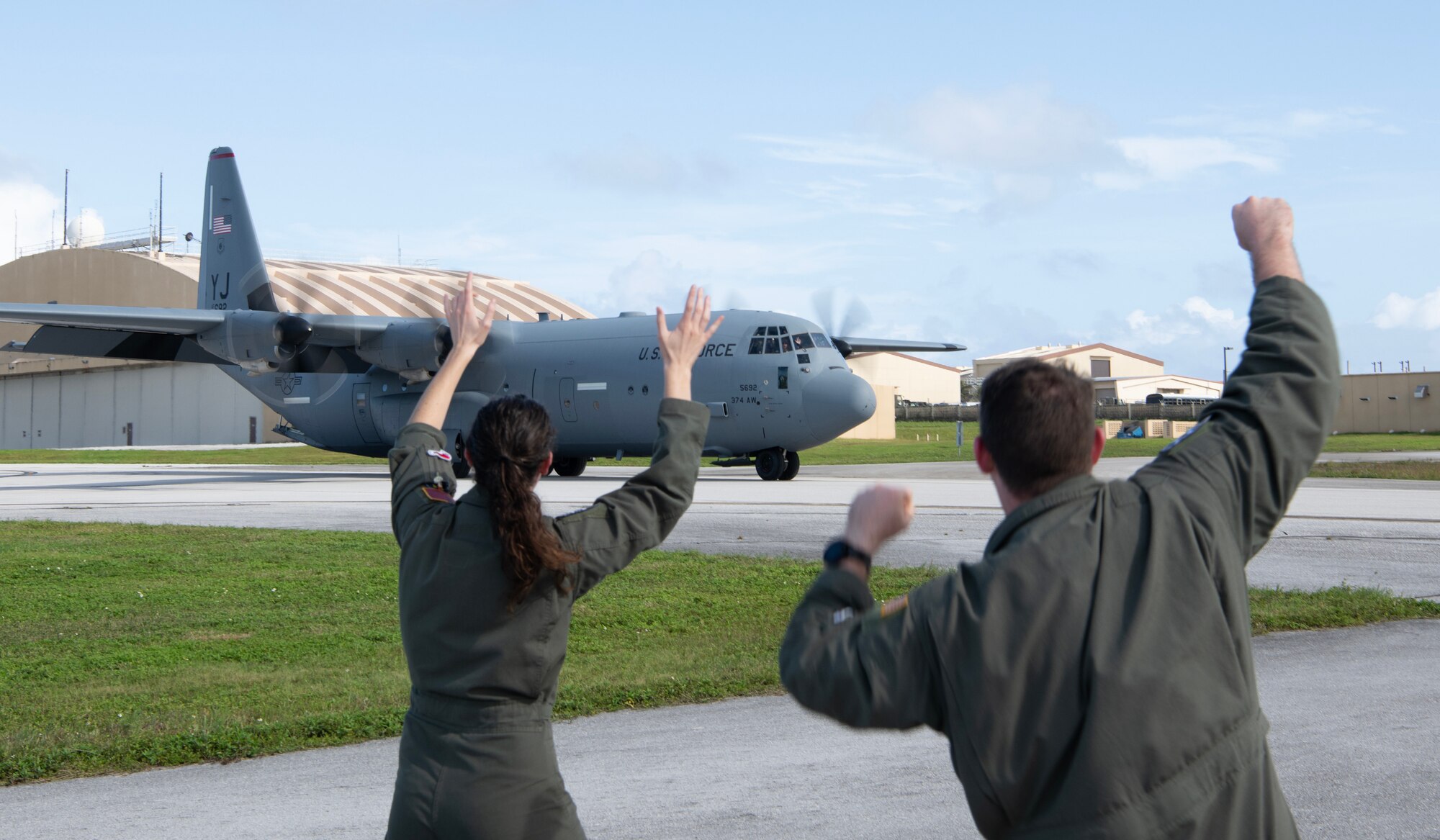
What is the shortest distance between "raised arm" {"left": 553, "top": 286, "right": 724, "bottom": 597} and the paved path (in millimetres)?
1721

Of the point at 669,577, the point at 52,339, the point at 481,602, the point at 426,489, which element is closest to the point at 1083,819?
the point at 481,602

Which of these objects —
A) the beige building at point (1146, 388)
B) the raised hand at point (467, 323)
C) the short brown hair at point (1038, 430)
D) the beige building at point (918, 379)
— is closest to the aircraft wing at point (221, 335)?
the raised hand at point (467, 323)

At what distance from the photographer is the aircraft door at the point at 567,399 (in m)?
26.0

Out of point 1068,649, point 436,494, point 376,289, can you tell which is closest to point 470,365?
point 436,494

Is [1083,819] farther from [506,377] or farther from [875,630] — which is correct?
[506,377]

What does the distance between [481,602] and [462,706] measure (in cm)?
26

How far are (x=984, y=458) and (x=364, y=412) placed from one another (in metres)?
27.7

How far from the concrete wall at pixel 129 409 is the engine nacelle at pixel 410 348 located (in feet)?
114

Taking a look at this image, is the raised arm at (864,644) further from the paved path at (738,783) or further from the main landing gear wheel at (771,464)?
the main landing gear wheel at (771,464)

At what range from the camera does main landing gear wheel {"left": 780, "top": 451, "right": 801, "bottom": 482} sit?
25312 millimetres

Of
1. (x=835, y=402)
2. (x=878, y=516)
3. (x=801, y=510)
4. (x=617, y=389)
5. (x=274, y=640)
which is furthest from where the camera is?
(x=617, y=389)

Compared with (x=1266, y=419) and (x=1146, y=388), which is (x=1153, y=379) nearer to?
(x=1146, y=388)

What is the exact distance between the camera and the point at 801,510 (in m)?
18.4

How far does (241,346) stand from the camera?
25.2 meters
